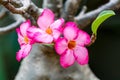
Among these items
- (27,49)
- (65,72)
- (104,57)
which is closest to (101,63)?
(104,57)

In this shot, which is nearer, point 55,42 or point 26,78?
point 55,42

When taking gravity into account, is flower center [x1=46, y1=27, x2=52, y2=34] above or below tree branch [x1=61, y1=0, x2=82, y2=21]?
above

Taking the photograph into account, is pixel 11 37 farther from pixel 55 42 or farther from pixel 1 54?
pixel 55 42

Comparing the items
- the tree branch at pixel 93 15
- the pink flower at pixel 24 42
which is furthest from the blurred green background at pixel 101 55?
the pink flower at pixel 24 42

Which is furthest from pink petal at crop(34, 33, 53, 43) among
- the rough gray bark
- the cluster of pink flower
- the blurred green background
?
the blurred green background

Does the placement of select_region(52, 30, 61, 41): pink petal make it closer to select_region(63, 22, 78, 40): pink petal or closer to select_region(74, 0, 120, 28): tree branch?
select_region(63, 22, 78, 40): pink petal

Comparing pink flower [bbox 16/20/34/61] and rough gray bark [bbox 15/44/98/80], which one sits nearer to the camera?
pink flower [bbox 16/20/34/61]
